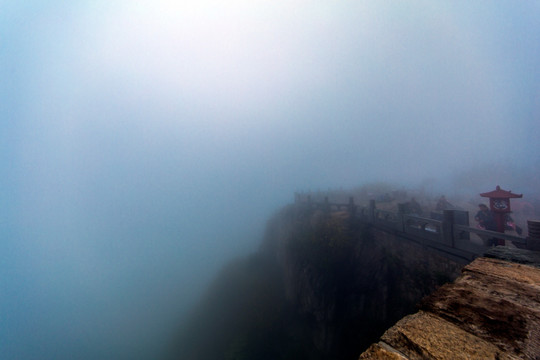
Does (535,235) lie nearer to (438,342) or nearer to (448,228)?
(448,228)

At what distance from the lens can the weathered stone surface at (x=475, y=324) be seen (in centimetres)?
94

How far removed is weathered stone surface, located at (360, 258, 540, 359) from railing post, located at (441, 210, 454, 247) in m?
5.82

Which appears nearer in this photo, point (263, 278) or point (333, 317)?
point (333, 317)

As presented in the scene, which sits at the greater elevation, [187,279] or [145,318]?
[145,318]

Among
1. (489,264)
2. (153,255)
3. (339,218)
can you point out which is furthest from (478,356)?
(153,255)

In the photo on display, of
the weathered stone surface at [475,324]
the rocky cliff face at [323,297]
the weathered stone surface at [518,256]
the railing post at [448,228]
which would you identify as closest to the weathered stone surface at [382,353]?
the weathered stone surface at [475,324]

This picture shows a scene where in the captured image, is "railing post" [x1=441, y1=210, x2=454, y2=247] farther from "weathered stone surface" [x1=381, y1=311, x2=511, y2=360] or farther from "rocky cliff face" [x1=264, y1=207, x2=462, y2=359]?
"weathered stone surface" [x1=381, y1=311, x2=511, y2=360]

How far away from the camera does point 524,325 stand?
1058mm

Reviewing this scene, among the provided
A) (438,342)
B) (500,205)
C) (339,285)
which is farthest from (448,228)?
(438,342)

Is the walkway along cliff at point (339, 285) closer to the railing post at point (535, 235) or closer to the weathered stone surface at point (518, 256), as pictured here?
the railing post at point (535, 235)

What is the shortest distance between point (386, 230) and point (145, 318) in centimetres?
4519

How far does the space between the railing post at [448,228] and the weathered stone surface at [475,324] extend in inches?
229

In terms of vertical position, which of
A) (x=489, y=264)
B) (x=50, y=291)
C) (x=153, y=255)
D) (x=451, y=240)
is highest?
(x=489, y=264)

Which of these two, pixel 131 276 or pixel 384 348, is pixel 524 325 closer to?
pixel 384 348
